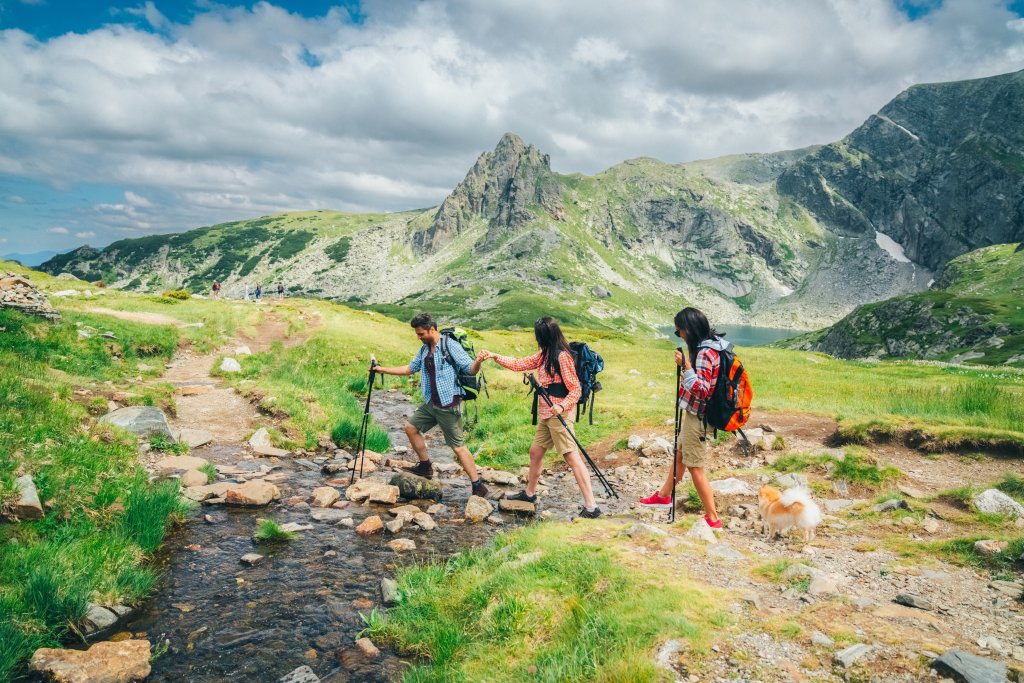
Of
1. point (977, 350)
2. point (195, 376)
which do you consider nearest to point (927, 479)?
point (195, 376)

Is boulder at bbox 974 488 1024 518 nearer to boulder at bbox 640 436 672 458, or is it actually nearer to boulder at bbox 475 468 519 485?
boulder at bbox 640 436 672 458

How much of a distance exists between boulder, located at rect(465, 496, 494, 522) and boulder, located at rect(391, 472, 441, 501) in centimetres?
110

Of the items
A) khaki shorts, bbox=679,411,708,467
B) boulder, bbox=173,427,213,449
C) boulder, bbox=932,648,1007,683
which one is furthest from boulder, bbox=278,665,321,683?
boulder, bbox=173,427,213,449

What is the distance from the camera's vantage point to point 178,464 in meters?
13.3

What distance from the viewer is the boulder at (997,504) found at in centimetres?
946

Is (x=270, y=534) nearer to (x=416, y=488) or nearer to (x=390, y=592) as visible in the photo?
(x=390, y=592)

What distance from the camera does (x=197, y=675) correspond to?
6.64 metres

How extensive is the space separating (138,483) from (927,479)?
17.3 meters

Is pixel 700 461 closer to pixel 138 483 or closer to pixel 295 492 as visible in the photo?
pixel 295 492

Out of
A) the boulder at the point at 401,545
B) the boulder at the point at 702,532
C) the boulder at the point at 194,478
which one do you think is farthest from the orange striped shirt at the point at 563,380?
the boulder at the point at 194,478

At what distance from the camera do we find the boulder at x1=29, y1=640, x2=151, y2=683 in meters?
6.30

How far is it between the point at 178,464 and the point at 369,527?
5953 mm

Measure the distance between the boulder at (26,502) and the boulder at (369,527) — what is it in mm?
5304

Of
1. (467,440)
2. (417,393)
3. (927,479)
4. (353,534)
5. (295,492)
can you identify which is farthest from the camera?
(417,393)
